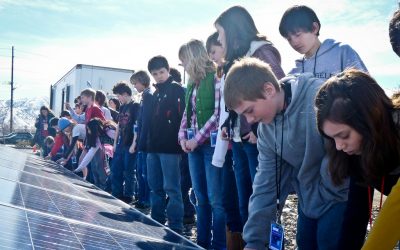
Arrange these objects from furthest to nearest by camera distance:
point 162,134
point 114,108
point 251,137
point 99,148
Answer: point 114,108
point 99,148
point 162,134
point 251,137

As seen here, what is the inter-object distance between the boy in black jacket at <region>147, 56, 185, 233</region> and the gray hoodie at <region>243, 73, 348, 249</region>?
230cm

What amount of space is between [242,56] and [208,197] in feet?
4.39

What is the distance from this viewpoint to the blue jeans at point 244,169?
3.67 meters

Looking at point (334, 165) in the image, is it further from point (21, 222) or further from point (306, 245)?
point (21, 222)

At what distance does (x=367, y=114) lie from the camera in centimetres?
202

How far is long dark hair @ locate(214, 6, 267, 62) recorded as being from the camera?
3.88 meters

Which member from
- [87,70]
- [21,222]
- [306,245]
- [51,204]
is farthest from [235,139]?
[87,70]

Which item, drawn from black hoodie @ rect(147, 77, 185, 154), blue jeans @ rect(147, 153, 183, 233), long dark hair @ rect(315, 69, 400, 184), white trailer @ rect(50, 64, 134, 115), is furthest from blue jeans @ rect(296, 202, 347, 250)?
white trailer @ rect(50, 64, 134, 115)

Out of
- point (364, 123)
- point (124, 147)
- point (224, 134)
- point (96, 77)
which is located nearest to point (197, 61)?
point (224, 134)

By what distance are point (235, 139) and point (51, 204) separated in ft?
4.67

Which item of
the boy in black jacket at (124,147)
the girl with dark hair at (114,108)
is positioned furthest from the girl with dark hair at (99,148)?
the girl with dark hair at (114,108)

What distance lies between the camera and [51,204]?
3.43 meters

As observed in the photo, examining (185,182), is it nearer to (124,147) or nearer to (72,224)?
(124,147)

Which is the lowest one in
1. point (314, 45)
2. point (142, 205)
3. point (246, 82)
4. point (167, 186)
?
point (142, 205)
